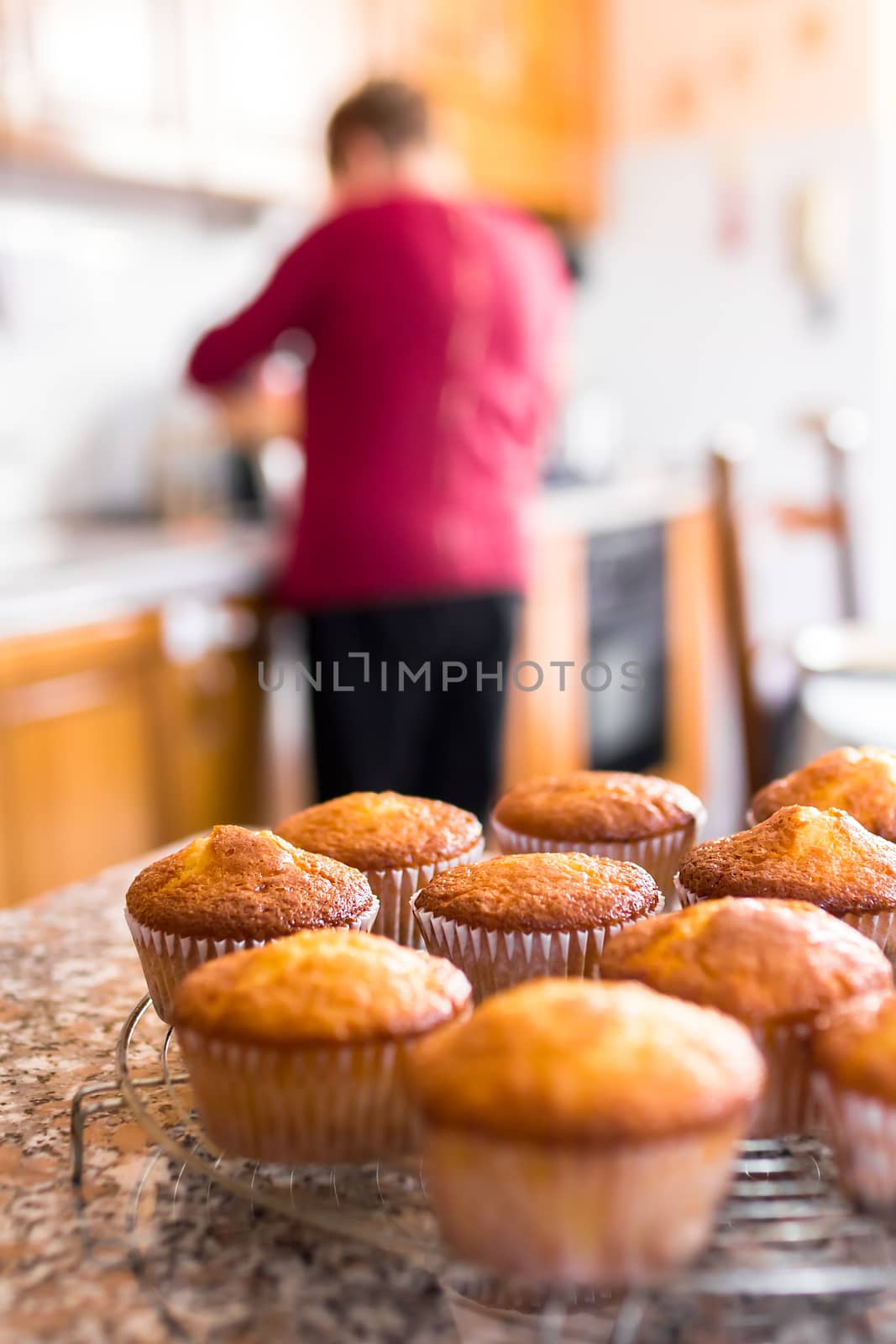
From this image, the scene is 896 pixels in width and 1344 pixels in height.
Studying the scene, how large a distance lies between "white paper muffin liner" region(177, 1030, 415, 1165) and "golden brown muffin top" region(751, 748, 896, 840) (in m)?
0.39

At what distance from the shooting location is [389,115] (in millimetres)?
2197

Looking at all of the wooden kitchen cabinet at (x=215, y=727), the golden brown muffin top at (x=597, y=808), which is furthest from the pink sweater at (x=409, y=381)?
the golden brown muffin top at (x=597, y=808)

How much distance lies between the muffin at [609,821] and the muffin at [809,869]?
12 cm

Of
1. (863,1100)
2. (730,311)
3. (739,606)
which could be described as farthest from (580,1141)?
(730,311)

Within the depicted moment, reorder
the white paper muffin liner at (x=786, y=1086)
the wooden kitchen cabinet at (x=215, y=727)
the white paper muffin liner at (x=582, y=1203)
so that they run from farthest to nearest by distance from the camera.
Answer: the wooden kitchen cabinet at (x=215, y=727) < the white paper muffin liner at (x=786, y=1086) < the white paper muffin liner at (x=582, y=1203)

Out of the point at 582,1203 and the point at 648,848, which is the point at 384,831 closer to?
the point at 648,848

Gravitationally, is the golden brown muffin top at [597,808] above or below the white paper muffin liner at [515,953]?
above

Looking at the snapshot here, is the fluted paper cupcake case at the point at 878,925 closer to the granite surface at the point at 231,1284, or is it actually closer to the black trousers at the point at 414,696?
the granite surface at the point at 231,1284

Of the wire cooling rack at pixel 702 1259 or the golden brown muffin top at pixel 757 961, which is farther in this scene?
the golden brown muffin top at pixel 757 961

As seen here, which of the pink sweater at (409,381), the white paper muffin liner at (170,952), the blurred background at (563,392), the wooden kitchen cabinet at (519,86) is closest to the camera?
the white paper muffin liner at (170,952)

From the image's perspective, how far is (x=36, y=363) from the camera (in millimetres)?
2943

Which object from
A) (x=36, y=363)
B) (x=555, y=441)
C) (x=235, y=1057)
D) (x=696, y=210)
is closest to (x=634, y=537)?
(x=555, y=441)

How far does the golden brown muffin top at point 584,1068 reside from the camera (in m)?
0.51

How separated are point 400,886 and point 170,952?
0.19 metres
